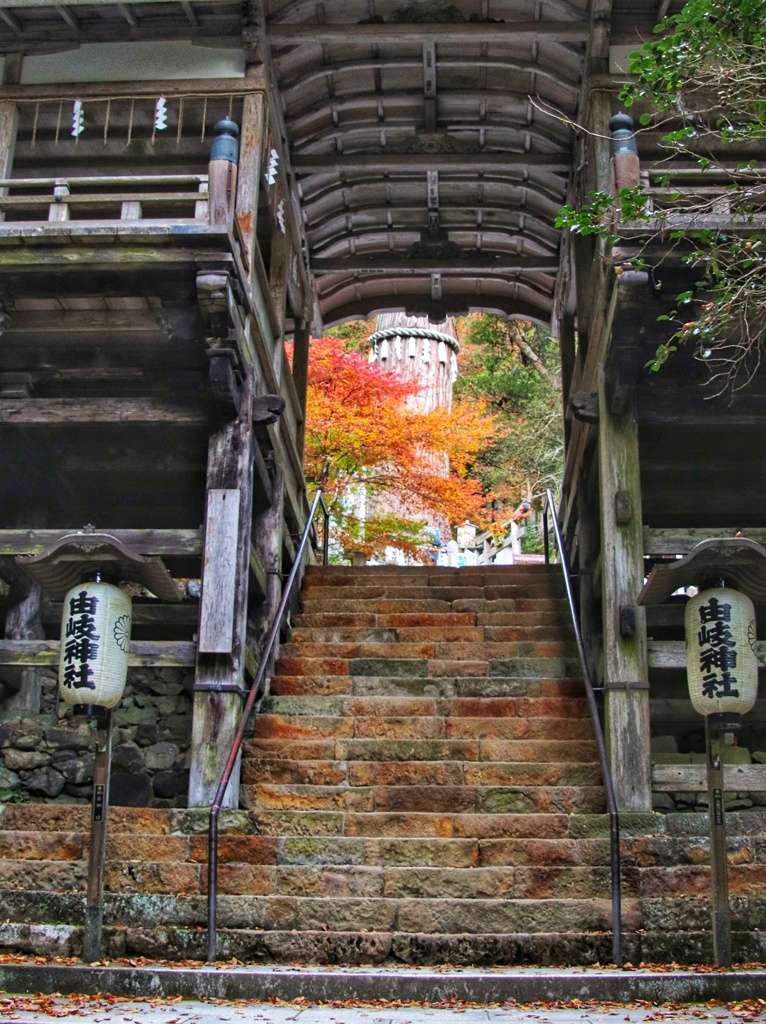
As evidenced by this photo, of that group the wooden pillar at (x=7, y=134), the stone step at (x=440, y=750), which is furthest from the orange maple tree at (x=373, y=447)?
the stone step at (x=440, y=750)

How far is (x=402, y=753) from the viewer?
8906 millimetres

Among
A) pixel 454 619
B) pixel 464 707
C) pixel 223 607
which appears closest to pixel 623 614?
pixel 464 707

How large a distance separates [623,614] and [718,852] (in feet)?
8.32

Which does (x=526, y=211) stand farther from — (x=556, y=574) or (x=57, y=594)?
(x=57, y=594)

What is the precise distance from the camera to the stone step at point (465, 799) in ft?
26.6

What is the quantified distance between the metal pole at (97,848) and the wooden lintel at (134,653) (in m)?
1.67

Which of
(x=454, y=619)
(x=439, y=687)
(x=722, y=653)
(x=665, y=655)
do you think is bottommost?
(x=722, y=653)

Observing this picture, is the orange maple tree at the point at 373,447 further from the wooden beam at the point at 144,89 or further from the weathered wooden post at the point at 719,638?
the weathered wooden post at the point at 719,638

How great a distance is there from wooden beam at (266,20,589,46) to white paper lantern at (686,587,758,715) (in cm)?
637

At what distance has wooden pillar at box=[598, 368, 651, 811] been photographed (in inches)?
328

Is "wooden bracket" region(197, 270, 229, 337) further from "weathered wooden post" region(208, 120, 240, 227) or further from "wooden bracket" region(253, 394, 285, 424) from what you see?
"wooden bracket" region(253, 394, 285, 424)

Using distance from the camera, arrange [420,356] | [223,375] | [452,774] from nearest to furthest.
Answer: [452,774] → [223,375] → [420,356]

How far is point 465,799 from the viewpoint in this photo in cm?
811

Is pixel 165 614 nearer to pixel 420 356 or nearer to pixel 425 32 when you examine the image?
pixel 425 32
